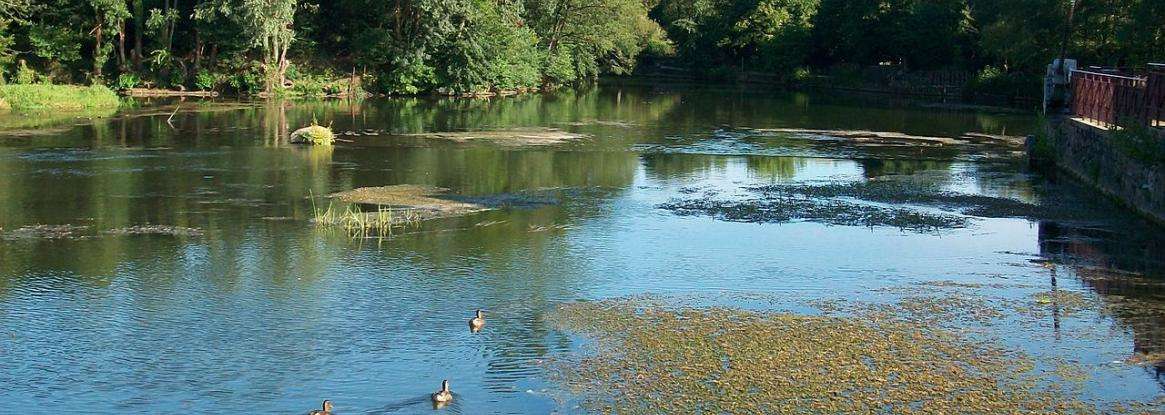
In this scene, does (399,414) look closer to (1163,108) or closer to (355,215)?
(355,215)

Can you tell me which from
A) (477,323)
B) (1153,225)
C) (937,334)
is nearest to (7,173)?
(477,323)

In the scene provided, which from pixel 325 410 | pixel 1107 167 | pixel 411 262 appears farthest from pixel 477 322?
pixel 1107 167

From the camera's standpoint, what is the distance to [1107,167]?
2466 centimetres

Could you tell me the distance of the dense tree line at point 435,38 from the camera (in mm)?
55125

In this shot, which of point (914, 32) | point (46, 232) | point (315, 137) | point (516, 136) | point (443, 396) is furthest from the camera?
point (914, 32)

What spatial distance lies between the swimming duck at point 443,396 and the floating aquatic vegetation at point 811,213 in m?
11.3

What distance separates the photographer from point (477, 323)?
535 inches

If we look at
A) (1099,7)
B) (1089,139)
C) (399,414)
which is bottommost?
(399,414)

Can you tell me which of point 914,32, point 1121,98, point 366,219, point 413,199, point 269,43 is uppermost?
point 914,32

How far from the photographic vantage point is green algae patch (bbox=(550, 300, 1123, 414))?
1081cm

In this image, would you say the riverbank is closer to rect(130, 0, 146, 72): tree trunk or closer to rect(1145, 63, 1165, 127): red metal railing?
rect(1145, 63, 1165, 127): red metal railing

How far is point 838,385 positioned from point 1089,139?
60.4ft

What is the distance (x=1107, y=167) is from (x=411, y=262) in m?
15.3

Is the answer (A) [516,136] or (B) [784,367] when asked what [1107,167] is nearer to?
(B) [784,367]
